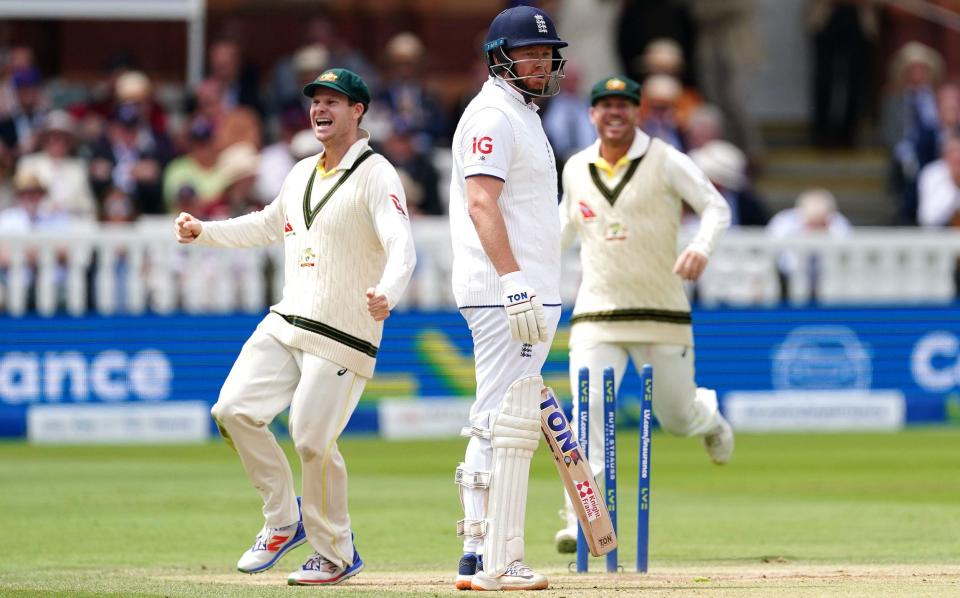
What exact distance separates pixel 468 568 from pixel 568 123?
11.4 meters

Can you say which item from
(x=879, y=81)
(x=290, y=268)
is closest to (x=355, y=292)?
(x=290, y=268)

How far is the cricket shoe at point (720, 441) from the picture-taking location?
10562mm

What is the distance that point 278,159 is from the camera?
18.2 m

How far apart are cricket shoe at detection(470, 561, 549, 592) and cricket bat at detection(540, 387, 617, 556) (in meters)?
0.33

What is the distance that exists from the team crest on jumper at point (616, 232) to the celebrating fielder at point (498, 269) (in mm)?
2175

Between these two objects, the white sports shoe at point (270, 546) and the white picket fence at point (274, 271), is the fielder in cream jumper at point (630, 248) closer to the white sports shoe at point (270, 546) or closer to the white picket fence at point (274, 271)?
the white sports shoe at point (270, 546)

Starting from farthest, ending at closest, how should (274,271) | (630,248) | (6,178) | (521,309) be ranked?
(6,178)
(274,271)
(630,248)
(521,309)

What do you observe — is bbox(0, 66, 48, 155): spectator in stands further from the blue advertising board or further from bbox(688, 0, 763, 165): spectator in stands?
bbox(688, 0, 763, 165): spectator in stands

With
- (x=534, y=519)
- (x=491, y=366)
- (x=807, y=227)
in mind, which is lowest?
(x=534, y=519)

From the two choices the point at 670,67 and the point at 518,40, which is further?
the point at 670,67

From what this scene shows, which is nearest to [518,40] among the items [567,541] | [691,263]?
[691,263]

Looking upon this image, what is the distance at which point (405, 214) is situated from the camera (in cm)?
831

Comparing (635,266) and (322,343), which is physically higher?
(635,266)

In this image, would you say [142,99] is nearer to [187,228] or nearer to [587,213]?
[587,213]
